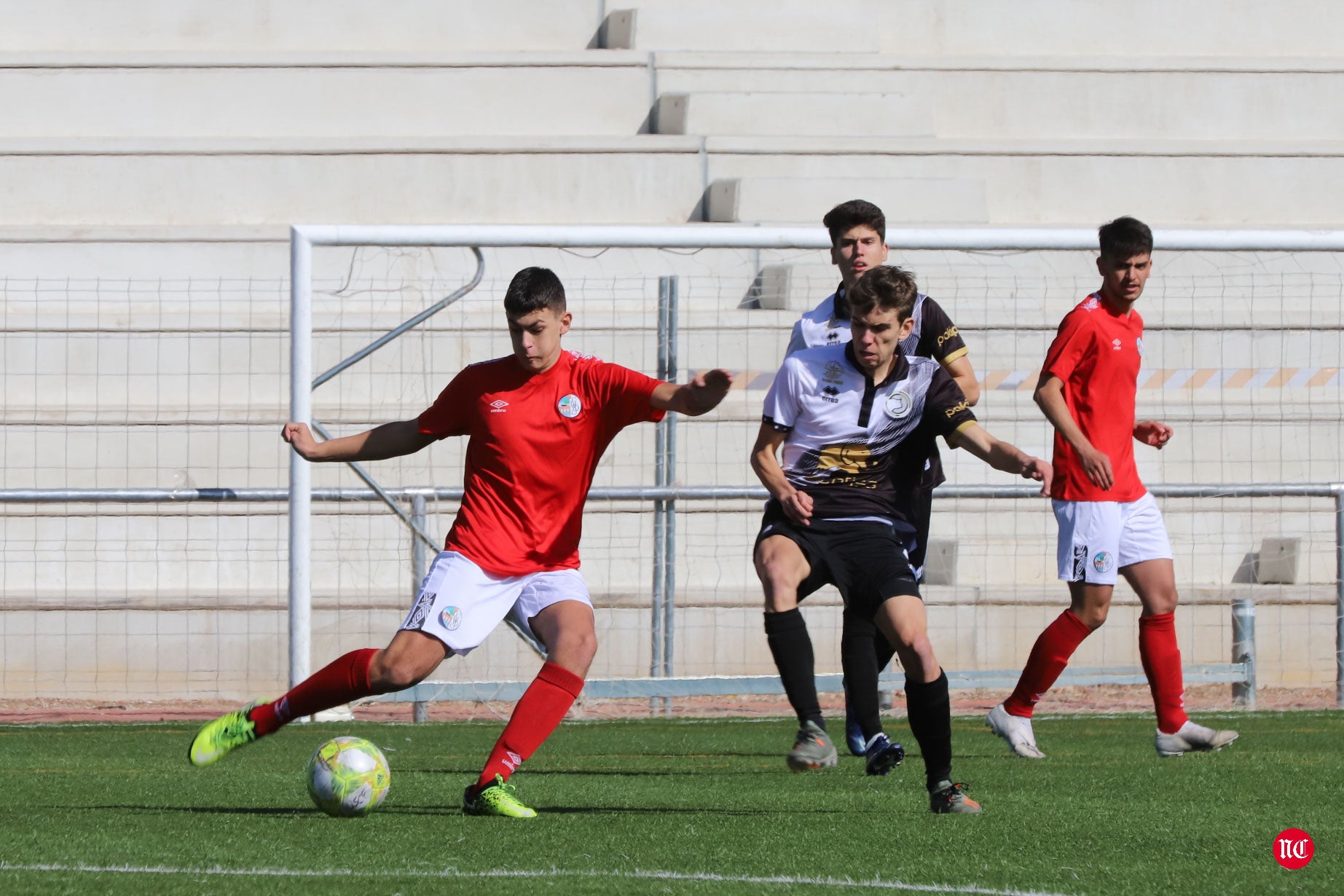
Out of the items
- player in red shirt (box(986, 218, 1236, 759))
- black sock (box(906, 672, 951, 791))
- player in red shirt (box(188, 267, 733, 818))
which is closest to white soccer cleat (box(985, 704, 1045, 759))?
player in red shirt (box(986, 218, 1236, 759))

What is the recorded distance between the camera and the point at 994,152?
14141mm

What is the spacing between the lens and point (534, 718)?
530cm

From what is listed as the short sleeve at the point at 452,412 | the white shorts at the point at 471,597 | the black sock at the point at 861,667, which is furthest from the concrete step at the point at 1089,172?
the white shorts at the point at 471,597

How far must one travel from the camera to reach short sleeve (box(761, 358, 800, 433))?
229 inches

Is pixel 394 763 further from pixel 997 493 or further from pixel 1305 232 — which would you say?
pixel 1305 232

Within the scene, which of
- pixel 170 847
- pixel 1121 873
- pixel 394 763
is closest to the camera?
pixel 1121 873

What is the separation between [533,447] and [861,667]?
5.52 feet

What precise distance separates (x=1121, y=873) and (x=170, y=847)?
2307mm

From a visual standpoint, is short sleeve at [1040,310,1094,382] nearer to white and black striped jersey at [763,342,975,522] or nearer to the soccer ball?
white and black striped jersey at [763,342,975,522]

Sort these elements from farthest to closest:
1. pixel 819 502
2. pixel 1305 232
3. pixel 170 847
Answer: pixel 1305 232 → pixel 819 502 → pixel 170 847

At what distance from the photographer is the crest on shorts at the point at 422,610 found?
17.6 feet

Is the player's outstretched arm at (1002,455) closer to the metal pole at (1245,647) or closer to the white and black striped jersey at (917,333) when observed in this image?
the white and black striped jersey at (917,333)

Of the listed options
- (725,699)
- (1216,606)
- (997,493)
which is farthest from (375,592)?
(1216,606)

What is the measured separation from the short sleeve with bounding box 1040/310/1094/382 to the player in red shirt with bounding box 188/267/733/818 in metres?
1.94
